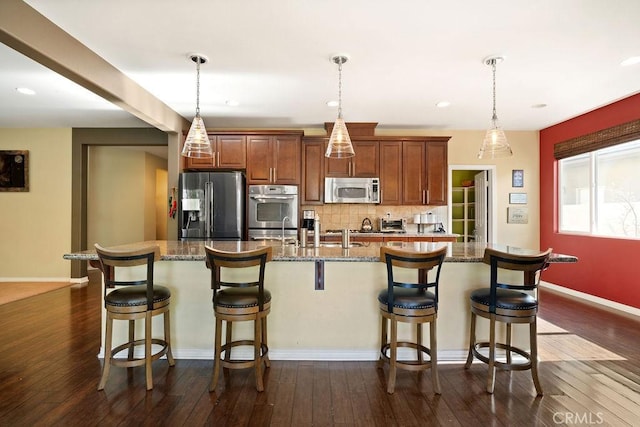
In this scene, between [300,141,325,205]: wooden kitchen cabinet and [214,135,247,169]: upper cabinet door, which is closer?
[214,135,247,169]: upper cabinet door

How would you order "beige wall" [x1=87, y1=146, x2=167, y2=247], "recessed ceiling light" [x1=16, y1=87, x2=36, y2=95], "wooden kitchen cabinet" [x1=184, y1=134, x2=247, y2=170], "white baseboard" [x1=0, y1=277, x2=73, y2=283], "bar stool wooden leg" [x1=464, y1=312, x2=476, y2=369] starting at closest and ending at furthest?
"bar stool wooden leg" [x1=464, y1=312, x2=476, y2=369] → "recessed ceiling light" [x1=16, y1=87, x2=36, y2=95] → "wooden kitchen cabinet" [x1=184, y1=134, x2=247, y2=170] → "white baseboard" [x1=0, y1=277, x2=73, y2=283] → "beige wall" [x1=87, y1=146, x2=167, y2=247]

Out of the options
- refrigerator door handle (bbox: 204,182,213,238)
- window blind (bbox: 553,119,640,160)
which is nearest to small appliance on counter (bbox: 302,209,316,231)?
refrigerator door handle (bbox: 204,182,213,238)

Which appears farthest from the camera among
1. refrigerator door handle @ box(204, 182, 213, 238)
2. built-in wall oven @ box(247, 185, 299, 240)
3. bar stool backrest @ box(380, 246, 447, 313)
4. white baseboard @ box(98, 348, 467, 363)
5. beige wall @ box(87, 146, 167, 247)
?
beige wall @ box(87, 146, 167, 247)

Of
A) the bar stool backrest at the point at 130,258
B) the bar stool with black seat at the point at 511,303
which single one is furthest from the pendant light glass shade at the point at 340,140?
the bar stool backrest at the point at 130,258

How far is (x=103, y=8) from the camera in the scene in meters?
2.27

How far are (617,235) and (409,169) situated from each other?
2761mm

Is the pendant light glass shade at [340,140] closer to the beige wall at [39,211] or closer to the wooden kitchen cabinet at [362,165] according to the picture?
the wooden kitchen cabinet at [362,165]

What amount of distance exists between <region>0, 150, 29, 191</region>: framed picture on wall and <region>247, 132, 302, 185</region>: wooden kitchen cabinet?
3.86 meters

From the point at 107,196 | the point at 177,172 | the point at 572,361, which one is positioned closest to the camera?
the point at 572,361

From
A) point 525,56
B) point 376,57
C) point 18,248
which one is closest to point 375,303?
point 376,57

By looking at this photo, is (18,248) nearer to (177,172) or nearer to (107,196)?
(107,196)

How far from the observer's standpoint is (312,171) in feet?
16.8

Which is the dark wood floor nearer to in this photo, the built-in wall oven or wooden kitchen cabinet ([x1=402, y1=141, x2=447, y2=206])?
the built-in wall oven

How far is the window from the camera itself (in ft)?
13.2
